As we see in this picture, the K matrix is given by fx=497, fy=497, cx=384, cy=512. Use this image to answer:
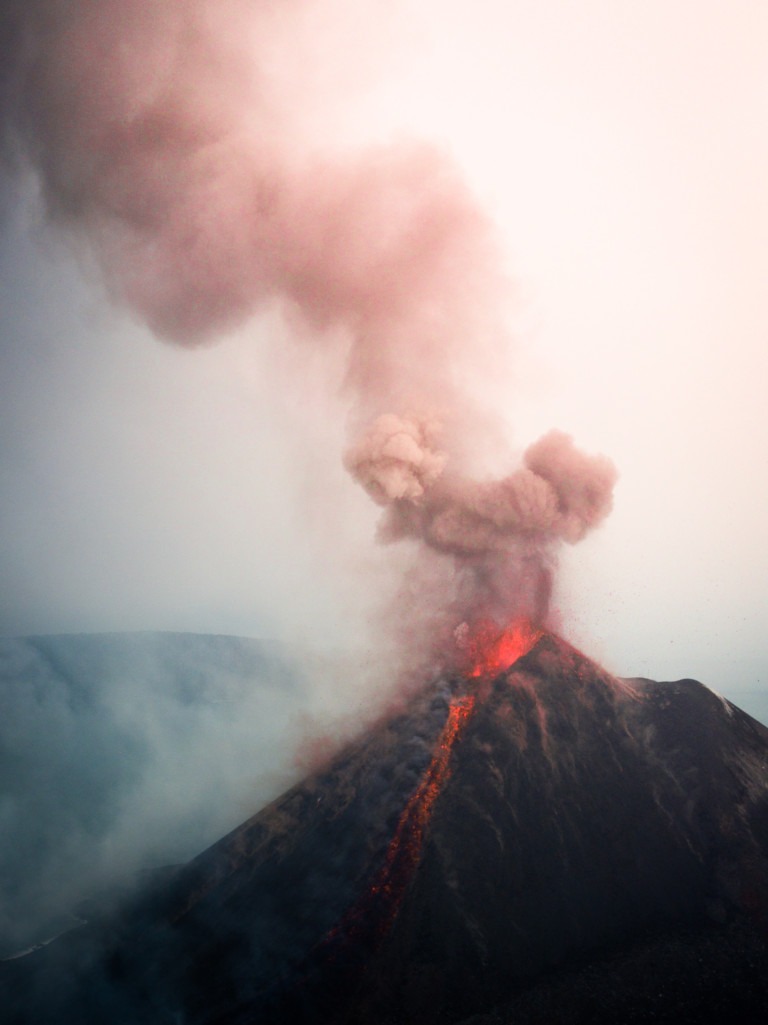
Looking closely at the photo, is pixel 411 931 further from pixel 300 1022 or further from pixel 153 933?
pixel 153 933

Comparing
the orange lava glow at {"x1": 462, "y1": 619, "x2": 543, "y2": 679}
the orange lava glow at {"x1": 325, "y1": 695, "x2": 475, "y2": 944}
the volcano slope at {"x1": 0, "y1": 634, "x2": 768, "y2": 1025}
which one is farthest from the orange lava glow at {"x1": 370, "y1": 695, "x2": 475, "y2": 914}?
the orange lava glow at {"x1": 462, "y1": 619, "x2": 543, "y2": 679}

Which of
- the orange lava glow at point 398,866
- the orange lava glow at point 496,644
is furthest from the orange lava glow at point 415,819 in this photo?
the orange lava glow at point 496,644

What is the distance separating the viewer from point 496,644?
3862 centimetres

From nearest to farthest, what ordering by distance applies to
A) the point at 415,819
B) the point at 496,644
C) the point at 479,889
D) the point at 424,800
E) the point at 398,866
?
Result: the point at 479,889
the point at 398,866
the point at 415,819
the point at 424,800
the point at 496,644

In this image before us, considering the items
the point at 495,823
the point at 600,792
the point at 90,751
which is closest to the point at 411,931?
the point at 495,823

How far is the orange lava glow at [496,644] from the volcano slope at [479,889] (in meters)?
1.52

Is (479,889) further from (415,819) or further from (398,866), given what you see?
(415,819)

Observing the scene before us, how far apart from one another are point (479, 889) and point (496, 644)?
54.4 ft

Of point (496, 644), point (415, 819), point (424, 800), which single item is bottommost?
point (415, 819)

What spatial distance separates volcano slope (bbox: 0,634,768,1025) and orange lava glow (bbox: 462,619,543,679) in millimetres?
1523

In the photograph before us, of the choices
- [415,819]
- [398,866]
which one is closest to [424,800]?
[415,819]

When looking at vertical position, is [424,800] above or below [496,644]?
below

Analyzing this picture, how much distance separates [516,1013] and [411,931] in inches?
204

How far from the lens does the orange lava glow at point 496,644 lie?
3725cm
